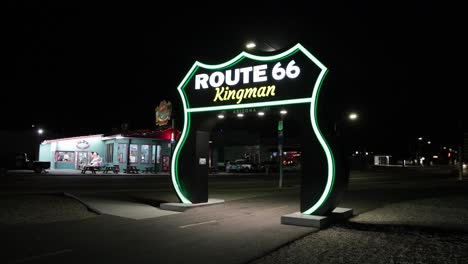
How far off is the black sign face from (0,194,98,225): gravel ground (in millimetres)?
5248

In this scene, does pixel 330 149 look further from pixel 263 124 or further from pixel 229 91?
pixel 263 124

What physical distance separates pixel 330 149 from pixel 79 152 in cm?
3691

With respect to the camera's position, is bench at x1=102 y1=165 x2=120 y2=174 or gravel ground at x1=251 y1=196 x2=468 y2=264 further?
bench at x1=102 y1=165 x2=120 y2=174

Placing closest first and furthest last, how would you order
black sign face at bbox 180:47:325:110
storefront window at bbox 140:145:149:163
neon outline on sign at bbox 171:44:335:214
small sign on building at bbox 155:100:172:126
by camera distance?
neon outline on sign at bbox 171:44:335:214, black sign face at bbox 180:47:325:110, storefront window at bbox 140:145:149:163, small sign on building at bbox 155:100:172:126

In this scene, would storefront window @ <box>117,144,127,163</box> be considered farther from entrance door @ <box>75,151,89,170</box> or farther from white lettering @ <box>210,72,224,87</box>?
white lettering @ <box>210,72,224,87</box>

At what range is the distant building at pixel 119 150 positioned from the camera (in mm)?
38062

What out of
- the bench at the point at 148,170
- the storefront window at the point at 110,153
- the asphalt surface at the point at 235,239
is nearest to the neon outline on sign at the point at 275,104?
the asphalt surface at the point at 235,239

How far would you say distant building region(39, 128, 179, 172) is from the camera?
38062 millimetres

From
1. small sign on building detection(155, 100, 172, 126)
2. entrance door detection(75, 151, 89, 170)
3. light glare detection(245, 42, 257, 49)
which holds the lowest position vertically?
entrance door detection(75, 151, 89, 170)

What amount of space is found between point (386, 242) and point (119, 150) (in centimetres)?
3338

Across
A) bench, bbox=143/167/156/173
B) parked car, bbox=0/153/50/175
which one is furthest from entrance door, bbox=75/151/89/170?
bench, bbox=143/167/156/173

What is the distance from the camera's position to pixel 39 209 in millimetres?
12977

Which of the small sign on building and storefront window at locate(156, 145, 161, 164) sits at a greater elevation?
the small sign on building

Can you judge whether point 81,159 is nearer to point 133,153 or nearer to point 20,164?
point 133,153
